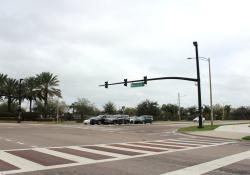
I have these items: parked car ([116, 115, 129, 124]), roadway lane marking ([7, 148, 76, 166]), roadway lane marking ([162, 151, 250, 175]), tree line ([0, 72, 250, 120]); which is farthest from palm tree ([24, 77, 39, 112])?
roadway lane marking ([162, 151, 250, 175])

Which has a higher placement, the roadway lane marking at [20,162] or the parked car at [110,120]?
the parked car at [110,120]

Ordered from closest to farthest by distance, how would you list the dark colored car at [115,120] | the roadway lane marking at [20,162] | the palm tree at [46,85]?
the roadway lane marking at [20,162], the dark colored car at [115,120], the palm tree at [46,85]

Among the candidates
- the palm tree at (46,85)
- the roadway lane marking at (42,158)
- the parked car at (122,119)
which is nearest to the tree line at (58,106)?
the palm tree at (46,85)

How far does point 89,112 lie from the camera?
12544 cm

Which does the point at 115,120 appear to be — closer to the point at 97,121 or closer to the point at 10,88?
the point at 97,121

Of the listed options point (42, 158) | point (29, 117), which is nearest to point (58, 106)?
point (29, 117)

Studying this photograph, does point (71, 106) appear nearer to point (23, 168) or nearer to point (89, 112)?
point (89, 112)

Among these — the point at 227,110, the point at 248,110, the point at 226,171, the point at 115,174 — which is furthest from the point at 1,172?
the point at 227,110

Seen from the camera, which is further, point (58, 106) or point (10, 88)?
point (58, 106)

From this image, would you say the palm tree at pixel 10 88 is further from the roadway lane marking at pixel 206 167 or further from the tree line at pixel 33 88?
the roadway lane marking at pixel 206 167

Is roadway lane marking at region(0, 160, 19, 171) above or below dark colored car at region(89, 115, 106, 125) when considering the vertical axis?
below

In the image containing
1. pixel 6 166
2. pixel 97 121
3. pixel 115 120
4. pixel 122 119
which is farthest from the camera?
pixel 122 119

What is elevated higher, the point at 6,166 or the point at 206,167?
the point at 6,166

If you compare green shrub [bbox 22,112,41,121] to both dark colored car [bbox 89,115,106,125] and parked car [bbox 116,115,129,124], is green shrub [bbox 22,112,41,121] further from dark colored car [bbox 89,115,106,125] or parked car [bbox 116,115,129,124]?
dark colored car [bbox 89,115,106,125]
